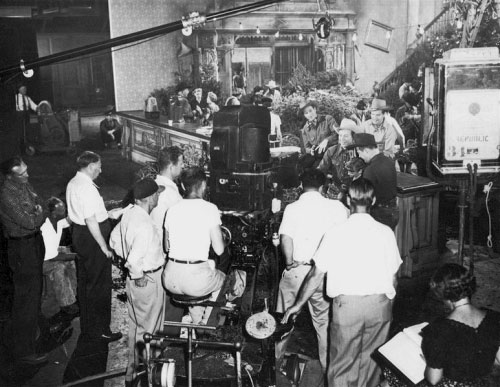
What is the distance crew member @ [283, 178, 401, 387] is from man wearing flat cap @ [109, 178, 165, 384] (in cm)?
150

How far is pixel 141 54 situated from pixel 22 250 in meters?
13.3

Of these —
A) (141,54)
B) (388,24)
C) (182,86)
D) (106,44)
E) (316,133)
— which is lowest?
(316,133)

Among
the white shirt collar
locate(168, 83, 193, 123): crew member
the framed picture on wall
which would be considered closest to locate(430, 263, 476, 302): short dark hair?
the white shirt collar

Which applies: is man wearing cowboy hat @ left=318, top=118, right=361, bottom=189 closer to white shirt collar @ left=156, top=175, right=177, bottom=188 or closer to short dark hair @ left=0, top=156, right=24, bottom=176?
white shirt collar @ left=156, top=175, right=177, bottom=188

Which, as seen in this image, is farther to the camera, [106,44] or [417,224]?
[417,224]

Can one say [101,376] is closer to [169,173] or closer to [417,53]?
[169,173]

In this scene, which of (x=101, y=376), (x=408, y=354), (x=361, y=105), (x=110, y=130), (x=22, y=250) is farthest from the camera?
(x=110, y=130)

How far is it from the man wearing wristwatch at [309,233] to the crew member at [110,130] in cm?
1310

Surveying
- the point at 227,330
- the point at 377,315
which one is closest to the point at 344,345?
the point at 377,315

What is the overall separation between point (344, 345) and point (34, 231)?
323 cm

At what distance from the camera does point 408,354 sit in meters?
3.43

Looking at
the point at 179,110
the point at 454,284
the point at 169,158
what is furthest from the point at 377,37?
the point at 454,284

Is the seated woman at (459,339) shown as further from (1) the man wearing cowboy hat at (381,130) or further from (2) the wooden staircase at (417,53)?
(2) the wooden staircase at (417,53)

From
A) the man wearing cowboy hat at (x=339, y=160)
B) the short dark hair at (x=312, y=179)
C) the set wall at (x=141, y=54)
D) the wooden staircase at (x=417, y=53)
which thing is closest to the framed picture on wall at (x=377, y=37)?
the wooden staircase at (x=417, y=53)
